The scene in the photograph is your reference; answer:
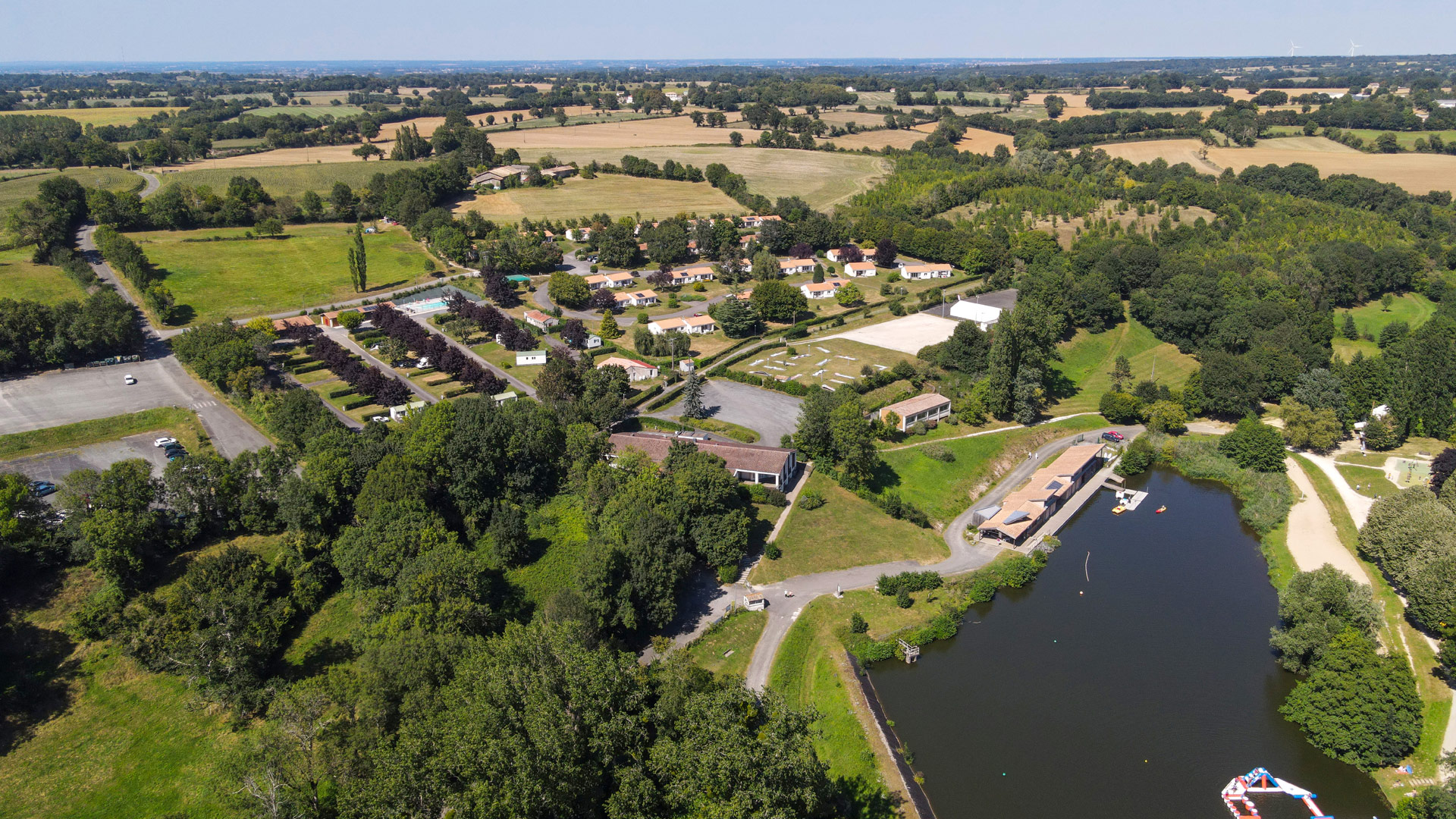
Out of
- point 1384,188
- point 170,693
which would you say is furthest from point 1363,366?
point 170,693

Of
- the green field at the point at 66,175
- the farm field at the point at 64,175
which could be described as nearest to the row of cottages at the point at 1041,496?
the green field at the point at 66,175

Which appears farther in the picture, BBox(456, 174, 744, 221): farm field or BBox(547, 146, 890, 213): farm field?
BBox(547, 146, 890, 213): farm field

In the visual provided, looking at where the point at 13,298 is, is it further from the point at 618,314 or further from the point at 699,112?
the point at 699,112

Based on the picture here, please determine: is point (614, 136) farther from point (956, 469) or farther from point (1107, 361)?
point (956, 469)

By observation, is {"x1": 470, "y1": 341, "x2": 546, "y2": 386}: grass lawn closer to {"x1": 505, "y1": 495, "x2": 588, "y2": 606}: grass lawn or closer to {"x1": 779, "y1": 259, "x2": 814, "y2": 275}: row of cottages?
{"x1": 505, "y1": 495, "x2": 588, "y2": 606}: grass lawn

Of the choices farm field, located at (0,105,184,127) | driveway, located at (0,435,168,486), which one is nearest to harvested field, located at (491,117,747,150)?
farm field, located at (0,105,184,127)

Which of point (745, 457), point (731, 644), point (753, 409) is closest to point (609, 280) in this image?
point (753, 409)
